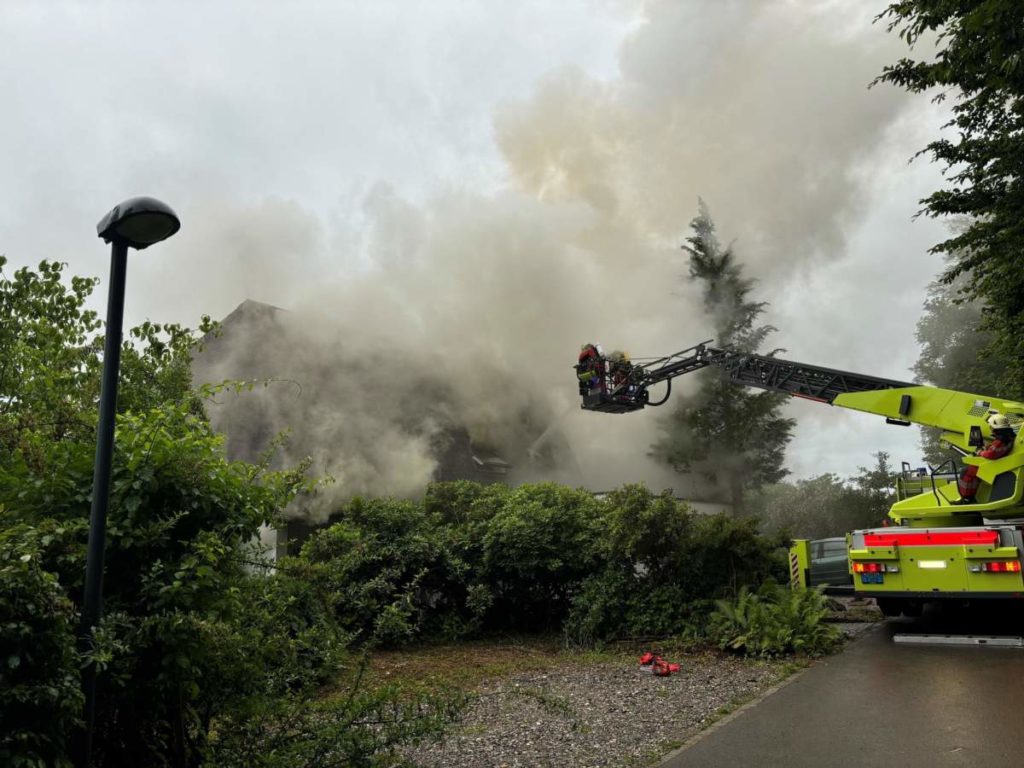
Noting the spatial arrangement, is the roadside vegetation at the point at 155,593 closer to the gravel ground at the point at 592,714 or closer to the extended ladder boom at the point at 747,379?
the gravel ground at the point at 592,714

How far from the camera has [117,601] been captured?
295 centimetres

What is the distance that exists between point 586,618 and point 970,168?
349 inches

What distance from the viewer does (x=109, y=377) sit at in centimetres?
289

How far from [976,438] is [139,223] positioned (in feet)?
28.7

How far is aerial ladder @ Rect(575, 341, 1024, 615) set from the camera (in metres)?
7.65

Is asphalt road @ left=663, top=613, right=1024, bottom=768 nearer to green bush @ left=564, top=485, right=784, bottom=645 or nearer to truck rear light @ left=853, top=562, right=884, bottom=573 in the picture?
truck rear light @ left=853, top=562, right=884, bottom=573

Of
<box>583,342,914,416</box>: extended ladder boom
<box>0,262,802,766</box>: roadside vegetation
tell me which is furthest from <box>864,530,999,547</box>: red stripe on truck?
<box>0,262,802,766</box>: roadside vegetation

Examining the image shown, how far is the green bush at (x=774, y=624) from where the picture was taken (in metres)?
7.67

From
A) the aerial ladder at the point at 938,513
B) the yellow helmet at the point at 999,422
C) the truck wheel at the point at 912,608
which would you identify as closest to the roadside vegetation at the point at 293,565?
the aerial ladder at the point at 938,513

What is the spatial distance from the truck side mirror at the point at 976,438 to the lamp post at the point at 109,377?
8584mm

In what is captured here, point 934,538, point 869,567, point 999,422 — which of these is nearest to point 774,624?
point 869,567

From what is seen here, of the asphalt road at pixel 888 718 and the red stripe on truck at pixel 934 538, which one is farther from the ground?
the red stripe on truck at pixel 934 538

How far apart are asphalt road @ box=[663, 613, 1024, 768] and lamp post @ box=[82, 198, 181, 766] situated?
10.6ft

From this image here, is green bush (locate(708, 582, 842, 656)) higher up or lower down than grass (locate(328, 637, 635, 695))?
higher up
